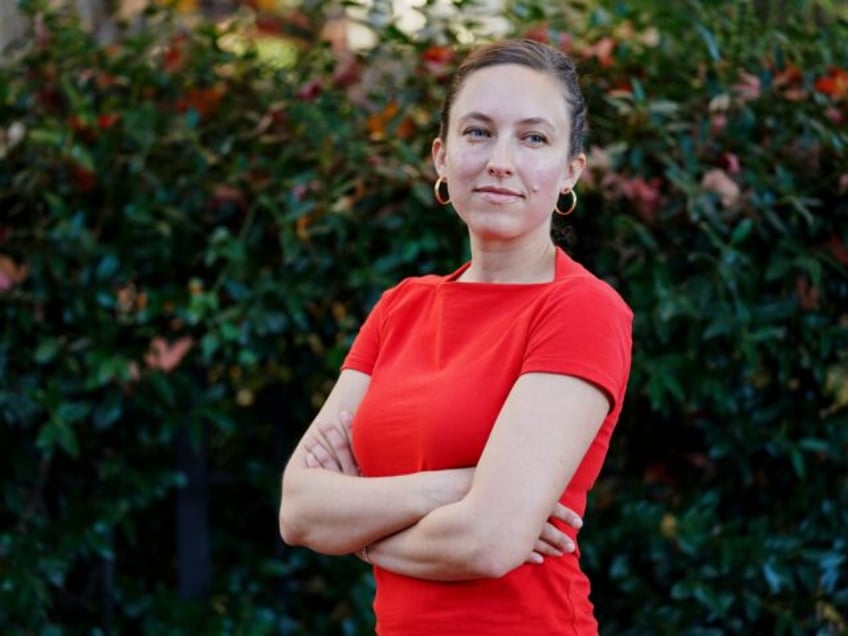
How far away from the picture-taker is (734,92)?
3242 millimetres

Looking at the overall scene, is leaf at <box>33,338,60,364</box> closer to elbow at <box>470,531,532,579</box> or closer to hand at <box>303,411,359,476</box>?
hand at <box>303,411,359,476</box>

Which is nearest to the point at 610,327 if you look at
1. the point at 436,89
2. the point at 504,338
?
the point at 504,338

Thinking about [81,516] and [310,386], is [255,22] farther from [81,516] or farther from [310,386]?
[81,516]

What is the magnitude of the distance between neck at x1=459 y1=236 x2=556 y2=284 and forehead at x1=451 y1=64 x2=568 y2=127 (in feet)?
0.64

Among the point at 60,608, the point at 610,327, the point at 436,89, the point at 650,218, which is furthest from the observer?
the point at 60,608

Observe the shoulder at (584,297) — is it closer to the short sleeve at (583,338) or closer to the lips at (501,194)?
the short sleeve at (583,338)

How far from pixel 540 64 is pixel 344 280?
1.41 m

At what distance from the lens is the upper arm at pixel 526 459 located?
5.96 ft

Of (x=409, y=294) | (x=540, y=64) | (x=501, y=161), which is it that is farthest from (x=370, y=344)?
(x=540, y=64)

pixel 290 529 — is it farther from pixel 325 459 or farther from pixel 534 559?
pixel 534 559

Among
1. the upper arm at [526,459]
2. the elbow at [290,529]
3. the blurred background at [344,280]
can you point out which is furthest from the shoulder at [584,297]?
the blurred background at [344,280]

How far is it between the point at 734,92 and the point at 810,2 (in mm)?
452

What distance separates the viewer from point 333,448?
2137mm

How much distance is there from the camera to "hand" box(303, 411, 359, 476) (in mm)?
2127
